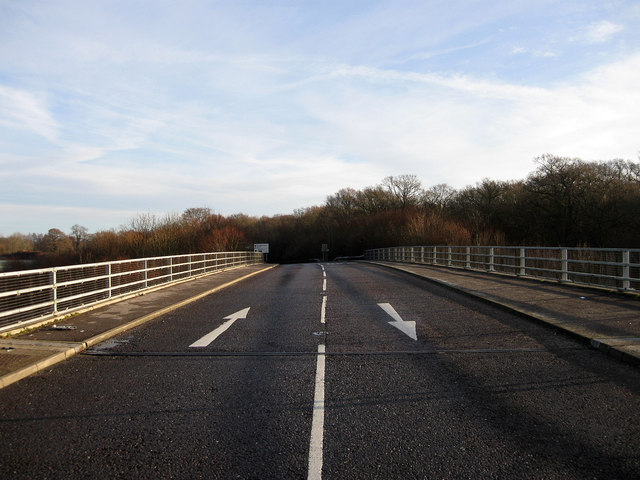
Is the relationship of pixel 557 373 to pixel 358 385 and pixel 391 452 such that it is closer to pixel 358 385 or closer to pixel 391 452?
pixel 358 385

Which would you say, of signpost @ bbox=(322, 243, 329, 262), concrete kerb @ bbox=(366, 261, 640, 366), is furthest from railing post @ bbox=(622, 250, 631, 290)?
signpost @ bbox=(322, 243, 329, 262)

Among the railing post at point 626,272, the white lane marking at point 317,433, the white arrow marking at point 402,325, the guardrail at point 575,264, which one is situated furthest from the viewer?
the guardrail at point 575,264

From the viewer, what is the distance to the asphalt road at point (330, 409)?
11.9ft

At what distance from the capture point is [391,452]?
3777 millimetres

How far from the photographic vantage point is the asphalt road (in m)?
3.61

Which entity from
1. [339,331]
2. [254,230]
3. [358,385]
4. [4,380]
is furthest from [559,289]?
[254,230]

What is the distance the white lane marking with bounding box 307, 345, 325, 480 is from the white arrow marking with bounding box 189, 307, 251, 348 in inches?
105

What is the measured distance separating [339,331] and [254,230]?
320 feet

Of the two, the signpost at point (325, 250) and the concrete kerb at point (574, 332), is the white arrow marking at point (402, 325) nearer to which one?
the concrete kerb at point (574, 332)

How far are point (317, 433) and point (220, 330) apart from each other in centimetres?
530

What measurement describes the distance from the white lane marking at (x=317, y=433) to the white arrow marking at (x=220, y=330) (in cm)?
266

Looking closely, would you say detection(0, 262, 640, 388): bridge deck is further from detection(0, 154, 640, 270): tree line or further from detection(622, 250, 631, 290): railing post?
detection(0, 154, 640, 270): tree line

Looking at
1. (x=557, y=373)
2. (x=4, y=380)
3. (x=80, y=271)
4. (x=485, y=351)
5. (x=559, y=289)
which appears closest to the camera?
(x=4, y=380)

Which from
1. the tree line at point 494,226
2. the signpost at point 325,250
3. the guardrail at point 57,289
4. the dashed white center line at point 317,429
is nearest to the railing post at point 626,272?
the dashed white center line at point 317,429
